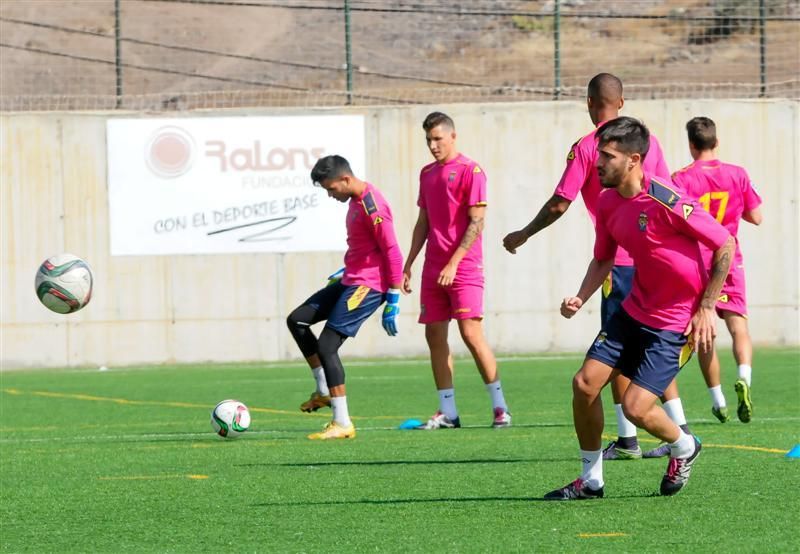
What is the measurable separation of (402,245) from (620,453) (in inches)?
433

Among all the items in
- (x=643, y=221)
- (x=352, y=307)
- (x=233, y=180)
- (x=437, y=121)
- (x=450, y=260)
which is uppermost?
(x=437, y=121)

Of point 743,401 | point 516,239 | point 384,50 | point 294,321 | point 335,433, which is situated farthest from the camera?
point 384,50

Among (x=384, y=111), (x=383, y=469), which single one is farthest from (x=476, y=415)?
(x=384, y=111)

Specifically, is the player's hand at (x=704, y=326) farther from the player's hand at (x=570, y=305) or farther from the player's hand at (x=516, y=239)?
the player's hand at (x=516, y=239)

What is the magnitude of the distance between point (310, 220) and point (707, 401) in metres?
7.82

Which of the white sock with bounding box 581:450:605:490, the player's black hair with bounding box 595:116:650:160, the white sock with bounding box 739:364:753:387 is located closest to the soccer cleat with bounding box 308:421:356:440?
the white sock with bounding box 739:364:753:387

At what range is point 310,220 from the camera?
765 inches

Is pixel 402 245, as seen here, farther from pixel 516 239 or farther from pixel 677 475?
pixel 677 475

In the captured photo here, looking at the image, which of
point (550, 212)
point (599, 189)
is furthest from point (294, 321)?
point (550, 212)

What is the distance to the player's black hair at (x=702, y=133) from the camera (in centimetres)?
1114

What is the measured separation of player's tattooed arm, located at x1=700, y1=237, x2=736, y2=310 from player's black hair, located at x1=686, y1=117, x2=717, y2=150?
4579mm

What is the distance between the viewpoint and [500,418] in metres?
11.1

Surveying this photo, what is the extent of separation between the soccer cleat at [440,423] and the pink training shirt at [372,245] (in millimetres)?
1058

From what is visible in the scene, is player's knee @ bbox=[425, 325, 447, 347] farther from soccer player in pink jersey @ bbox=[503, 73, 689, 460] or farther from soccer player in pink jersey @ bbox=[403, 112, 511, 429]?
soccer player in pink jersey @ bbox=[503, 73, 689, 460]
